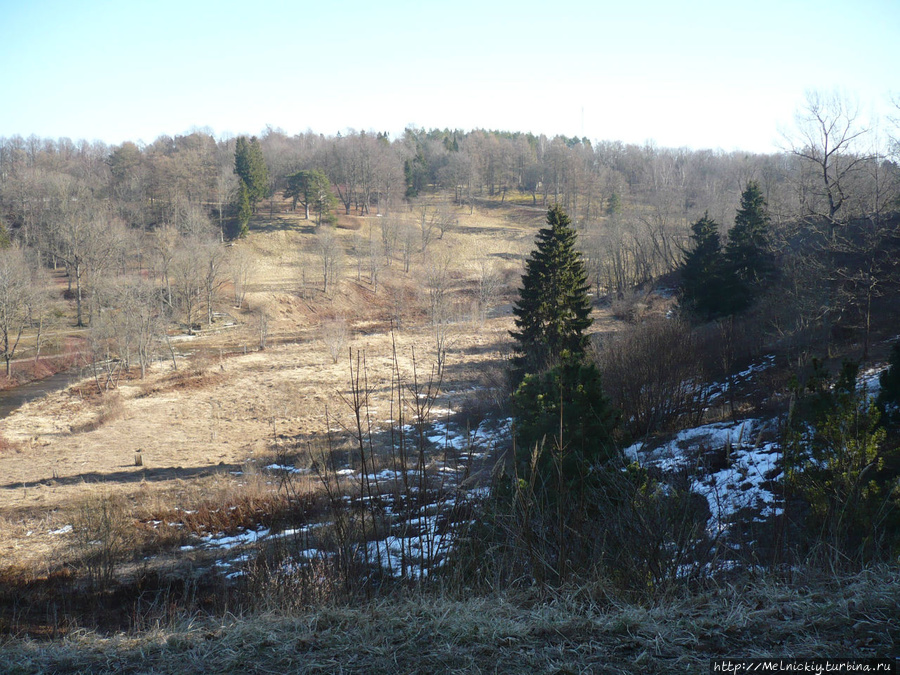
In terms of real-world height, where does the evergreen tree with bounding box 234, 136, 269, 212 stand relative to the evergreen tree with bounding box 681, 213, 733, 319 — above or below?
above

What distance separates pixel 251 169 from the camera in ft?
229

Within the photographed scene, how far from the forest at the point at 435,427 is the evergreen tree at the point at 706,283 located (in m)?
0.16

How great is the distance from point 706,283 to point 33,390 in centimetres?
3903

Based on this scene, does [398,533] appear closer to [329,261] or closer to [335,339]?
[335,339]

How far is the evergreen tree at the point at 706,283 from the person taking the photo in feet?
93.0

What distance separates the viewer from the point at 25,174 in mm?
59312

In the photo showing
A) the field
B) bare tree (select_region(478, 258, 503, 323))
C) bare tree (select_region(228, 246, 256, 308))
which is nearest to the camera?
the field

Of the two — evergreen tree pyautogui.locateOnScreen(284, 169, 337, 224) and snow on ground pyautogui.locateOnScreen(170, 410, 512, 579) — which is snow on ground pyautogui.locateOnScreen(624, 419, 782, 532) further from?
evergreen tree pyautogui.locateOnScreen(284, 169, 337, 224)

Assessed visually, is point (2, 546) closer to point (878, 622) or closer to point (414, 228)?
point (878, 622)

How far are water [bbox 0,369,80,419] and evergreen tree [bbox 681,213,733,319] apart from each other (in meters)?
36.5

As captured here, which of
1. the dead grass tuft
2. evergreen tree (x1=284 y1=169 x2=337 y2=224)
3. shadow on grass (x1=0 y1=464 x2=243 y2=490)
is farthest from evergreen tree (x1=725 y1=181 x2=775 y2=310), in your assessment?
evergreen tree (x1=284 y1=169 x2=337 y2=224)

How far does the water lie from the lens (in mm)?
29609

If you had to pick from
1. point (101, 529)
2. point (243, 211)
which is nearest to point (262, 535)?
point (101, 529)

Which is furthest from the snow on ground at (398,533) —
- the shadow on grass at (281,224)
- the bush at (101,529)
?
the shadow on grass at (281,224)
